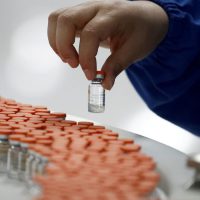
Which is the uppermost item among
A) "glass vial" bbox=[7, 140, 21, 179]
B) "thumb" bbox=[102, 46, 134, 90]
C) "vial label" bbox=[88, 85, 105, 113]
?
"thumb" bbox=[102, 46, 134, 90]

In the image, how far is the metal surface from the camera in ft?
1.80

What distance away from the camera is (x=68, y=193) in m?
0.48

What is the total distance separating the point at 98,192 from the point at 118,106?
4.96ft

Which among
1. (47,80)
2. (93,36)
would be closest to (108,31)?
(93,36)

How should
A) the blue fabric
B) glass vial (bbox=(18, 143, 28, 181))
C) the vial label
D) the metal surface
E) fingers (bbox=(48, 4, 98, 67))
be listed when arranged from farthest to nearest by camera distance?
Answer: the vial label → the blue fabric → fingers (bbox=(48, 4, 98, 67)) → glass vial (bbox=(18, 143, 28, 181)) → the metal surface

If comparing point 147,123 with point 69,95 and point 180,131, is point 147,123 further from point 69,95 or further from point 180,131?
point 69,95

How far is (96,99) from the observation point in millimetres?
1030

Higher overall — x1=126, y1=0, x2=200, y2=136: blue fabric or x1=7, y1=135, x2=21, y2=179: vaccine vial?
x1=126, y1=0, x2=200, y2=136: blue fabric

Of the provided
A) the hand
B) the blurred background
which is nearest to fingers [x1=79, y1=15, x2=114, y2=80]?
the hand

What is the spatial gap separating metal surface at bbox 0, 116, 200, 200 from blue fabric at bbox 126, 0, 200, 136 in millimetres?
214

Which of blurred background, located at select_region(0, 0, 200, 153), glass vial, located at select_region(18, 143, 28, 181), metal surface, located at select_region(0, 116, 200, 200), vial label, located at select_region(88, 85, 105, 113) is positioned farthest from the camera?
blurred background, located at select_region(0, 0, 200, 153)

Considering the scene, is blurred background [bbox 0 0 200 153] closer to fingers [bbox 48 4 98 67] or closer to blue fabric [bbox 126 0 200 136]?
blue fabric [bbox 126 0 200 136]

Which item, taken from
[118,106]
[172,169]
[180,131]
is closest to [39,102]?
[118,106]

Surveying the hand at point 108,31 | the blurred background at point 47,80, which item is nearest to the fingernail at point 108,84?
the hand at point 108,31
